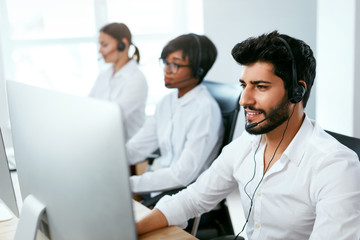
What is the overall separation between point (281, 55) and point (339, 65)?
1362 millimetres

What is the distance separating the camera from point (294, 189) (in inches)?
45.8

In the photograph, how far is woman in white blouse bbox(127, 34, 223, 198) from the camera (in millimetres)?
1803

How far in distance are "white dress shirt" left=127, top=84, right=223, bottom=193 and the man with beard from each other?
1.43 ft

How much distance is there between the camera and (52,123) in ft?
2.57

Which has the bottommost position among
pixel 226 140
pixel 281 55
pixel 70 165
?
pixel 226 140

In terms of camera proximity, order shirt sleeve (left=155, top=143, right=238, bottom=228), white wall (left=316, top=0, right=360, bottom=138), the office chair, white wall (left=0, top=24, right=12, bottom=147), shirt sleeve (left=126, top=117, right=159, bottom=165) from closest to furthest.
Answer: shirt sleeve (left=155, top=143, right=238, bottom=228) → the office chair → shirt sleeve (left=126, top=117, right=159, bottom=165) → white wall (left=316, top=0, right=360, bottom=138) → white wall (left=0, top=24, right=12, bottom=147)

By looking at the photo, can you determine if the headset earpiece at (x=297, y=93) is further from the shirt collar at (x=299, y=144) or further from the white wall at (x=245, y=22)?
the white wall at (x=245, y=22)

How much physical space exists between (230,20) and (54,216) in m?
2.53

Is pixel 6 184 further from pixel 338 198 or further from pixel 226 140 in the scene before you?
pixel 226 140

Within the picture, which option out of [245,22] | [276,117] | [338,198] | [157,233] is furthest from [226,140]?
[245,22]

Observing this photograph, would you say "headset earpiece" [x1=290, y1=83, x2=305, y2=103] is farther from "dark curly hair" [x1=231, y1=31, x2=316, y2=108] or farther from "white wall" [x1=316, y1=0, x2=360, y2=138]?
"white wall" [x1=316, y1=0, x2=360, y2=138]

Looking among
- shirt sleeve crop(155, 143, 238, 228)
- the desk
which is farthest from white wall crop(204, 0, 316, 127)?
the desk

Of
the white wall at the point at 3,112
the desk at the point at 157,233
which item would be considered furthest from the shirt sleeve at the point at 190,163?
the white wall at the point at 3,112

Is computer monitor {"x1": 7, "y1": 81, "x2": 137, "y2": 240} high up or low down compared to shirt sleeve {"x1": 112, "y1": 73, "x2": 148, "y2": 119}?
up
